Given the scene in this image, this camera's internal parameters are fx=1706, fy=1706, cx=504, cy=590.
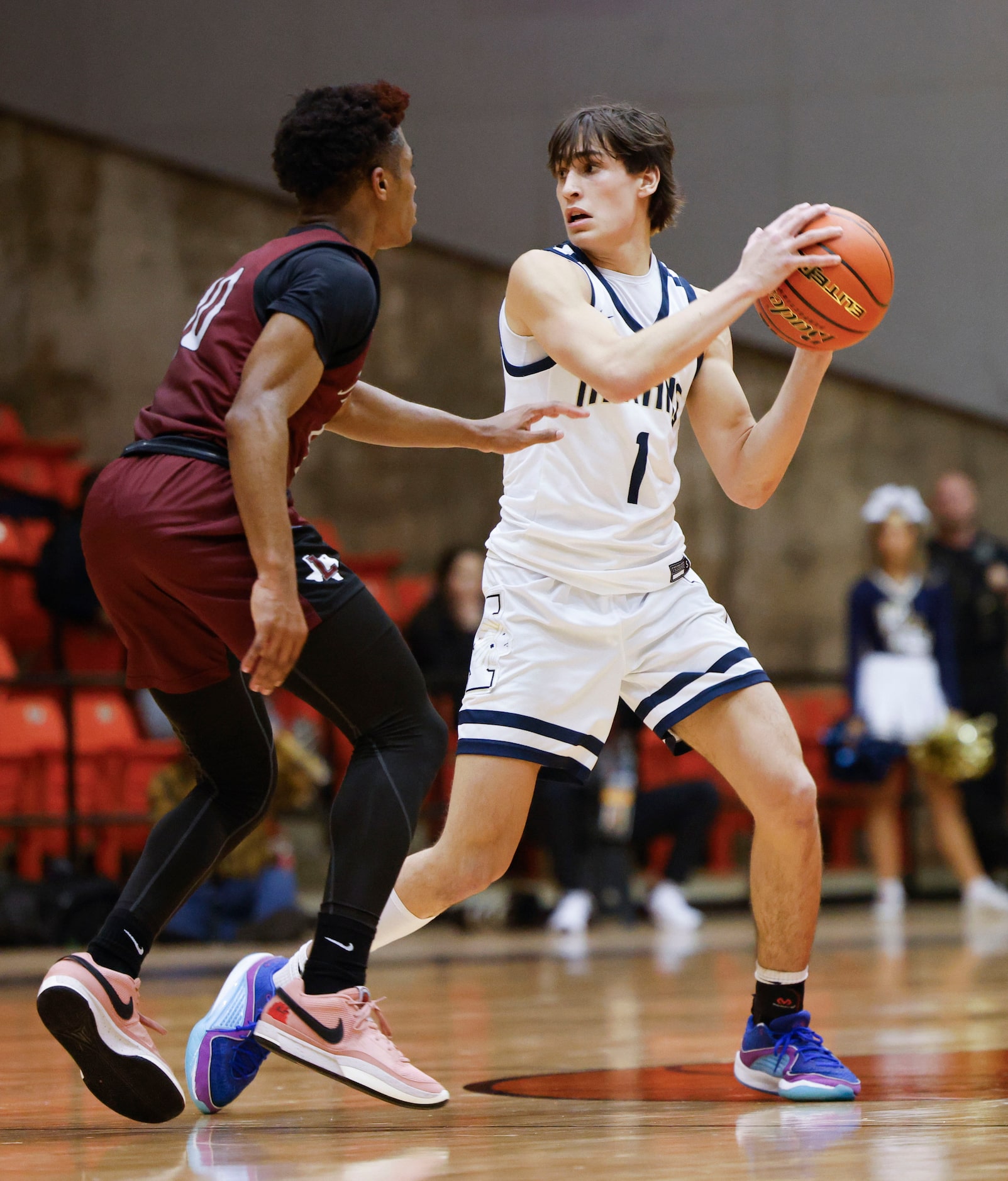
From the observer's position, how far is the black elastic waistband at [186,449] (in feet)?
9.46

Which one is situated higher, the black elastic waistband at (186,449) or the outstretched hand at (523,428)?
the outstretched hand at (523,428)

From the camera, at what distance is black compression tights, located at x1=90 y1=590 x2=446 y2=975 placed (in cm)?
291

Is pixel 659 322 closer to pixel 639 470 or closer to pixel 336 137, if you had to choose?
pixel 639 470

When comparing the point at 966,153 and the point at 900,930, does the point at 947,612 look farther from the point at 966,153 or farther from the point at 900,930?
the point at 966,153

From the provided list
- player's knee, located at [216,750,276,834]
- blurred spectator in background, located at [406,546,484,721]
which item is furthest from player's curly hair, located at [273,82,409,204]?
blurred spectator in background, located at [406,546,484,721]

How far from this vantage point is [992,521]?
10.6m

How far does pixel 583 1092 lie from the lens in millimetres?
3277

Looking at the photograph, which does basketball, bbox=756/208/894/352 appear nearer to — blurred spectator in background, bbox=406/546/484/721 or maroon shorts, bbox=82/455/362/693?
maroon shorts, bbox=82/455/362/693

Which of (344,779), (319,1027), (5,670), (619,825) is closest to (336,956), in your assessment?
(319,1027)

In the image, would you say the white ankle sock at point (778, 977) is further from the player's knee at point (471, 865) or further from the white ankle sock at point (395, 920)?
the white ankle sock at point (395, 920)

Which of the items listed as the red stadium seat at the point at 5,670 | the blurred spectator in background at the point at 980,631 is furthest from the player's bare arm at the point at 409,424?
the blurred spectator in background at the point at 980,631

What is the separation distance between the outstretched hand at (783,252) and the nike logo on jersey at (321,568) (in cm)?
88

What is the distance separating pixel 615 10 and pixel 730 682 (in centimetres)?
821

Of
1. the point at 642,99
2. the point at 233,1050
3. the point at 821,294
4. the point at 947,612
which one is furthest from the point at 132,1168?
the point at 642,99
